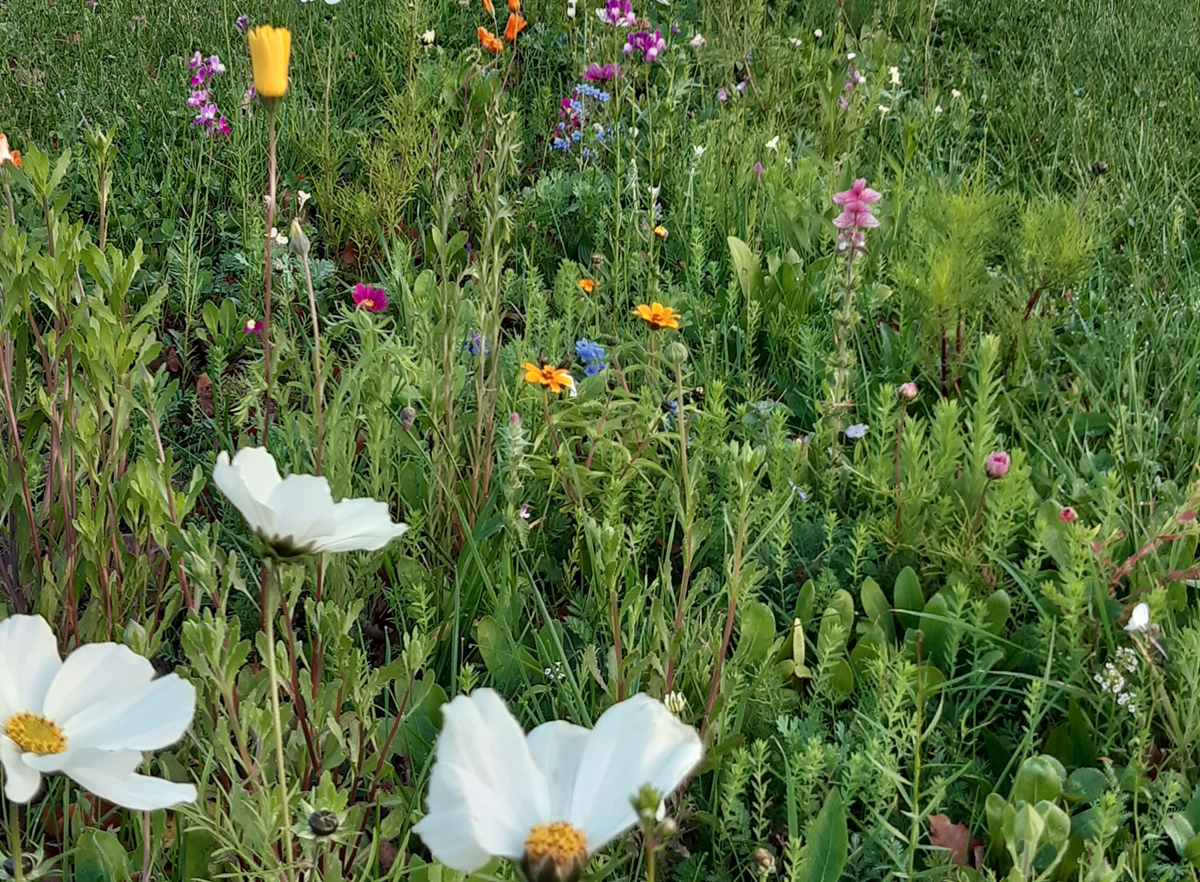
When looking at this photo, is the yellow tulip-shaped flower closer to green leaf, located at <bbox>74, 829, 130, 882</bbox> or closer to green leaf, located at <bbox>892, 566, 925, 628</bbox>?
green leaf, located at <bbox>74, 829, 130, 882</bbox>

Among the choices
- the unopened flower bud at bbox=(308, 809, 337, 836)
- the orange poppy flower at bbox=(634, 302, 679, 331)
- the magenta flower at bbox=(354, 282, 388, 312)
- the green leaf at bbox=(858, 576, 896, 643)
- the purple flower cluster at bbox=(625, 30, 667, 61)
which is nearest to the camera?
the unopened flower bud at bbox=(308, 809, 337, 836)

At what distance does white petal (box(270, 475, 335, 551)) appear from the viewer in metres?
0.73

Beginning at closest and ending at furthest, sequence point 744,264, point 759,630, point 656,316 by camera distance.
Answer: point 759,630 → point 656,316 → point 744,264

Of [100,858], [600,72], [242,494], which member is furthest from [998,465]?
[600,72]

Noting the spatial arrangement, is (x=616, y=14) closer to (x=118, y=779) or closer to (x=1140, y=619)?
(x=1140, y=619)

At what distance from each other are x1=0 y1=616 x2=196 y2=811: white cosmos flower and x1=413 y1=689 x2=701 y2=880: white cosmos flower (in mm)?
229

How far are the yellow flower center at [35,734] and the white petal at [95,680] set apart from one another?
0.03 ft

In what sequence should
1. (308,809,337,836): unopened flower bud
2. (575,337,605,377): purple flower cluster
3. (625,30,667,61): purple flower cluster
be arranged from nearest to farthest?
(308,809,337,836): unopened flower bud
(575,337,605,377): purple flower cluster
(625,30,667,61): purple flower cluster

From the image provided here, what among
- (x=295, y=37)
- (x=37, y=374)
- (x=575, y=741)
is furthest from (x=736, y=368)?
(x=295, y=37)

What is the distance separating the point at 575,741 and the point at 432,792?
0.10 m

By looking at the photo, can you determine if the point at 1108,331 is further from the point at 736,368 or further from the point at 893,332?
the point at 736,368

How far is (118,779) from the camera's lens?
2.21ft

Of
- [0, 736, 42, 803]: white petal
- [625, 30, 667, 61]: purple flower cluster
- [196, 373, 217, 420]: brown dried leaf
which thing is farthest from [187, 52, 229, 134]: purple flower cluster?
[0, 736, 42, 803]: white petal

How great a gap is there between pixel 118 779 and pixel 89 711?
0.20ft
